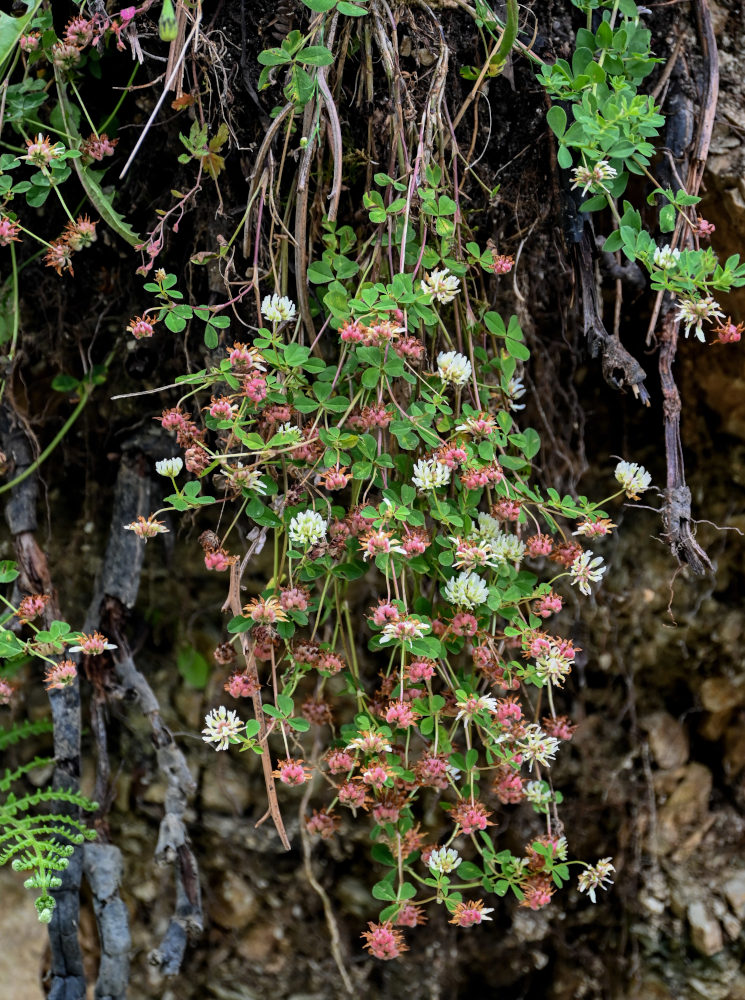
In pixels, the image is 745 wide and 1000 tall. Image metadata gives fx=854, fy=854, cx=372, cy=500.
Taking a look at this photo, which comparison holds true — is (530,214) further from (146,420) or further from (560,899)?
(560,899)

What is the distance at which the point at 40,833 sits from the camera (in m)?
1.48

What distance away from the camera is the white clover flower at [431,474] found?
108cm

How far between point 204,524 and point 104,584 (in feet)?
0.81

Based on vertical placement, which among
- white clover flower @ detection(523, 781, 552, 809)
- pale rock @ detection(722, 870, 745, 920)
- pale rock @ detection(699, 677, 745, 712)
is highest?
white clover flower @ detection(523, 781, 552, 809)

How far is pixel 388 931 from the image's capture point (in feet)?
3.55

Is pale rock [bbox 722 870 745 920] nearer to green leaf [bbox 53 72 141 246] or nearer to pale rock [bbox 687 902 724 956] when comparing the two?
pale rock [bbox 687 902 724 956]

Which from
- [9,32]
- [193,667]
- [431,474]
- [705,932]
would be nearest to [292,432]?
[431,474]

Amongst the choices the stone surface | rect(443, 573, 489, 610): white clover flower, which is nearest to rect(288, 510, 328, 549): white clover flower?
rect(443, 573, 489, 610): white clover flower

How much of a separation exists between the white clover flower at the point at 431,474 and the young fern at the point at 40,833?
68 centimetres

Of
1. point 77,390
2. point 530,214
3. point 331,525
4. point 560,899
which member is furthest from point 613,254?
point 560,899

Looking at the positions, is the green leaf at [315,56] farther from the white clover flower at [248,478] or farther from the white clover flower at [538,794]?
the white clover flower at [538,794]

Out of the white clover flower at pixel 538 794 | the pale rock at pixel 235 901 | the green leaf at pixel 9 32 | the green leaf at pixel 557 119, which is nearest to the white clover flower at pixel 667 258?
the green leaf at pixel 557 119

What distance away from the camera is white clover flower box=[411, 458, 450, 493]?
1.08m

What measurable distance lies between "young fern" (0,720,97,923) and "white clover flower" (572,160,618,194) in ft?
3.72
